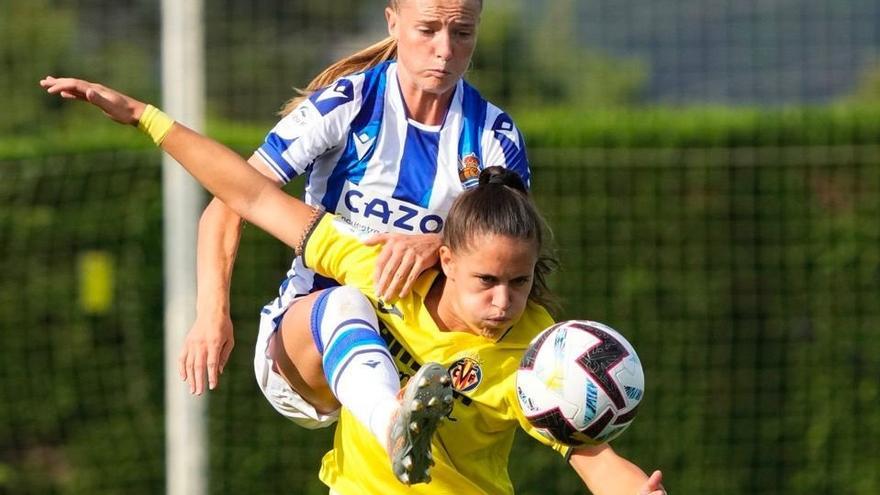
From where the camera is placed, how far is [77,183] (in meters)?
10.4

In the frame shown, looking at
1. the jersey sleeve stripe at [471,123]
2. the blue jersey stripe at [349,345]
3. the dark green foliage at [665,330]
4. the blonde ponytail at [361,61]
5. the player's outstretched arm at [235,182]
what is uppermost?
the blonde ponytail at [361,61]

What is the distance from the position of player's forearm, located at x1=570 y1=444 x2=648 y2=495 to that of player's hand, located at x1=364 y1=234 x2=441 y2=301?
2.51 feet

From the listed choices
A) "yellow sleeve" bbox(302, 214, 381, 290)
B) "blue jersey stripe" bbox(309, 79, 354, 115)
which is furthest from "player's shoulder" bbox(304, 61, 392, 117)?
"yellow sleeve" bbox(302, 214, 381, 290)

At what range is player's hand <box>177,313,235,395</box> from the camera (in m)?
5.43

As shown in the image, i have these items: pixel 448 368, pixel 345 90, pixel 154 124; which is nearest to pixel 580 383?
pixel 448 368

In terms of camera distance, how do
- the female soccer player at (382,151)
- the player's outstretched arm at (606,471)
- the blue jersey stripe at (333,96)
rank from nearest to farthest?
the player's outstretched arm at (606,471), the female soccer player at (382,151), the blue jersey stripe at (333,96)

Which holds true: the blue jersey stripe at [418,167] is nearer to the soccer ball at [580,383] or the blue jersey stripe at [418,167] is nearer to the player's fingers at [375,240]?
the player's fingers at [375,240]

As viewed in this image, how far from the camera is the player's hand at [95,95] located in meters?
5.16

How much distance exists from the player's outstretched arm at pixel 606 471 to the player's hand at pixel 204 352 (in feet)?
4.09

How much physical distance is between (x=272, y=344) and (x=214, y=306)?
286 mm

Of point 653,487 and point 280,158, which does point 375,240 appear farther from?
point 653,487

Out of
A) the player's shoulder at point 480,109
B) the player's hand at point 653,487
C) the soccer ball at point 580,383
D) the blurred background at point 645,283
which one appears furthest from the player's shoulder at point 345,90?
the blurred background at point 645,283

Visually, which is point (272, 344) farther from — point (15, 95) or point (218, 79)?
point (15, 95)

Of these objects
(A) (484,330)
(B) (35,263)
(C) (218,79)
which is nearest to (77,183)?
(B) (35,263)
